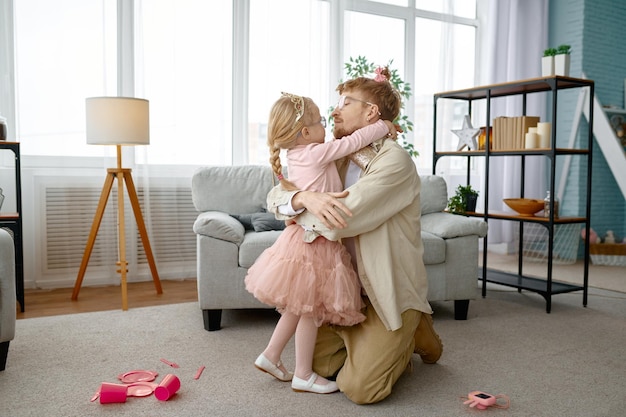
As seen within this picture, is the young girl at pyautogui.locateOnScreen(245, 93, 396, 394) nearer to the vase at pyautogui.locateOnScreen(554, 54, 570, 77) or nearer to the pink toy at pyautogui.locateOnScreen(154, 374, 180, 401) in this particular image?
the pink toy at pyautogui.locateOnScreen(154, 374, 180, 401)

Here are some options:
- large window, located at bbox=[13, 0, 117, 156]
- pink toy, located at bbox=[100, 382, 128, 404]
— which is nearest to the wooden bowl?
pink toy, located at bbox=[100, 382, 128, 404]

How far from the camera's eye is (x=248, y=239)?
308 centimetres

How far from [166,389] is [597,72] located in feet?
16.4

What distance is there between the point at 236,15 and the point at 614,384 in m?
3.54

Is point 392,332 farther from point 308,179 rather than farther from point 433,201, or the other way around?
point 433,201

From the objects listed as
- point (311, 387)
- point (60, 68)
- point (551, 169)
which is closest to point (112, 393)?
point (311, 387)

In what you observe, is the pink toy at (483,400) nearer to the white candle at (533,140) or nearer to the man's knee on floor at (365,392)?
the man's knee on floor at (365,392)

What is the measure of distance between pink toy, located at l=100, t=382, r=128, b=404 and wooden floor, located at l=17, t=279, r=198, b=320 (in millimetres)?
1443

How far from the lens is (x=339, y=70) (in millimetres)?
4949

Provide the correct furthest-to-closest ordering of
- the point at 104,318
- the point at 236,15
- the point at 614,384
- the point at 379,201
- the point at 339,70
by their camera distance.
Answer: the point at 339,70 < the point at 236,15 < the point at 104,318 < the point at 614,384 < the point at 379,201

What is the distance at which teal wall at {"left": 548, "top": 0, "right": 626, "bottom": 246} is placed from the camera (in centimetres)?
545

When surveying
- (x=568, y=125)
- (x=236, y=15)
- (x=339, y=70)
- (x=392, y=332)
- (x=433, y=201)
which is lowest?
(x=392, y=332)

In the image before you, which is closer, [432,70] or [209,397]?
[209,397]

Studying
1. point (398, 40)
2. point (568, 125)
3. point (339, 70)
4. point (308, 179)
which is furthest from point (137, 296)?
point (568, 125)
